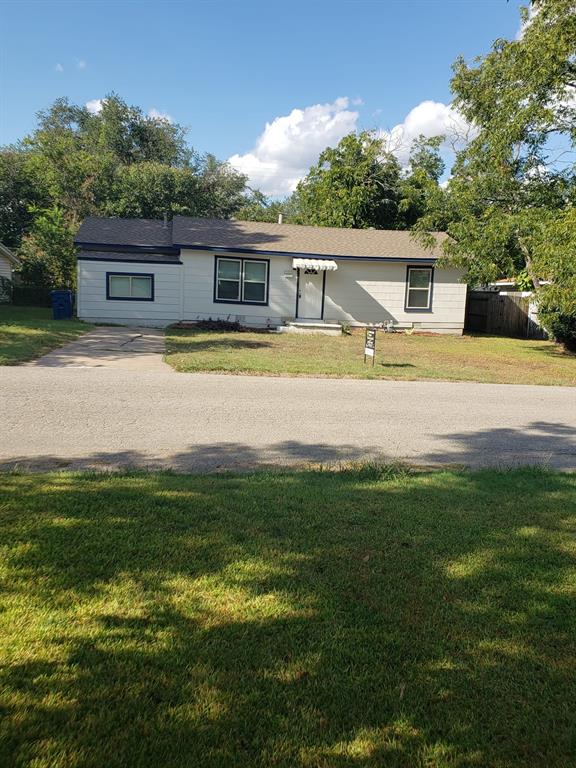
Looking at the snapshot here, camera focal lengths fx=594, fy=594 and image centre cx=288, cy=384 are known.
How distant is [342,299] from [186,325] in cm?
648

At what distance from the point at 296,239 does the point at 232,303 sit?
416 centimetres

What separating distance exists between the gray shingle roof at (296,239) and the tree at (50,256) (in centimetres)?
665

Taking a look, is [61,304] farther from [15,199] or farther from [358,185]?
[15,199]

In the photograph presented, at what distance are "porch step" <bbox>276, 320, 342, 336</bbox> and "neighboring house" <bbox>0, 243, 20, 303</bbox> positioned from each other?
571 inches

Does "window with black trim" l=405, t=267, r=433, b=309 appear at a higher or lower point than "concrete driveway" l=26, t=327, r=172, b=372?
higher

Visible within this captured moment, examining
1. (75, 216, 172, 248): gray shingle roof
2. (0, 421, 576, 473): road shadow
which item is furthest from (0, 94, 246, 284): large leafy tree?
(0, 421, 576, 473): road shadow

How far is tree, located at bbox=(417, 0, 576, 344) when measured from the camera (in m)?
15.5

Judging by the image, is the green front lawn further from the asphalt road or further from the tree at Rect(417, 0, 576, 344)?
the tree at Rect(417, 0, 576, 344)

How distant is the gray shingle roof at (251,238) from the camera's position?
2281 centimetres

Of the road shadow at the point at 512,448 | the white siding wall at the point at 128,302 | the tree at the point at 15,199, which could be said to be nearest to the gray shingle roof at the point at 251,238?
the white siding wall at the point at 128,302

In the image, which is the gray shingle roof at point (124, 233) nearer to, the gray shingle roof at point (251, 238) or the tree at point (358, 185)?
the gray shingle roof at point (251, 238)

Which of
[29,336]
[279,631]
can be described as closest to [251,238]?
[29,336]

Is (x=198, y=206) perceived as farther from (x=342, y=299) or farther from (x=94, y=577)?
(x=94, y=577)

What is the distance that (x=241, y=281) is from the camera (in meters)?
23.1
